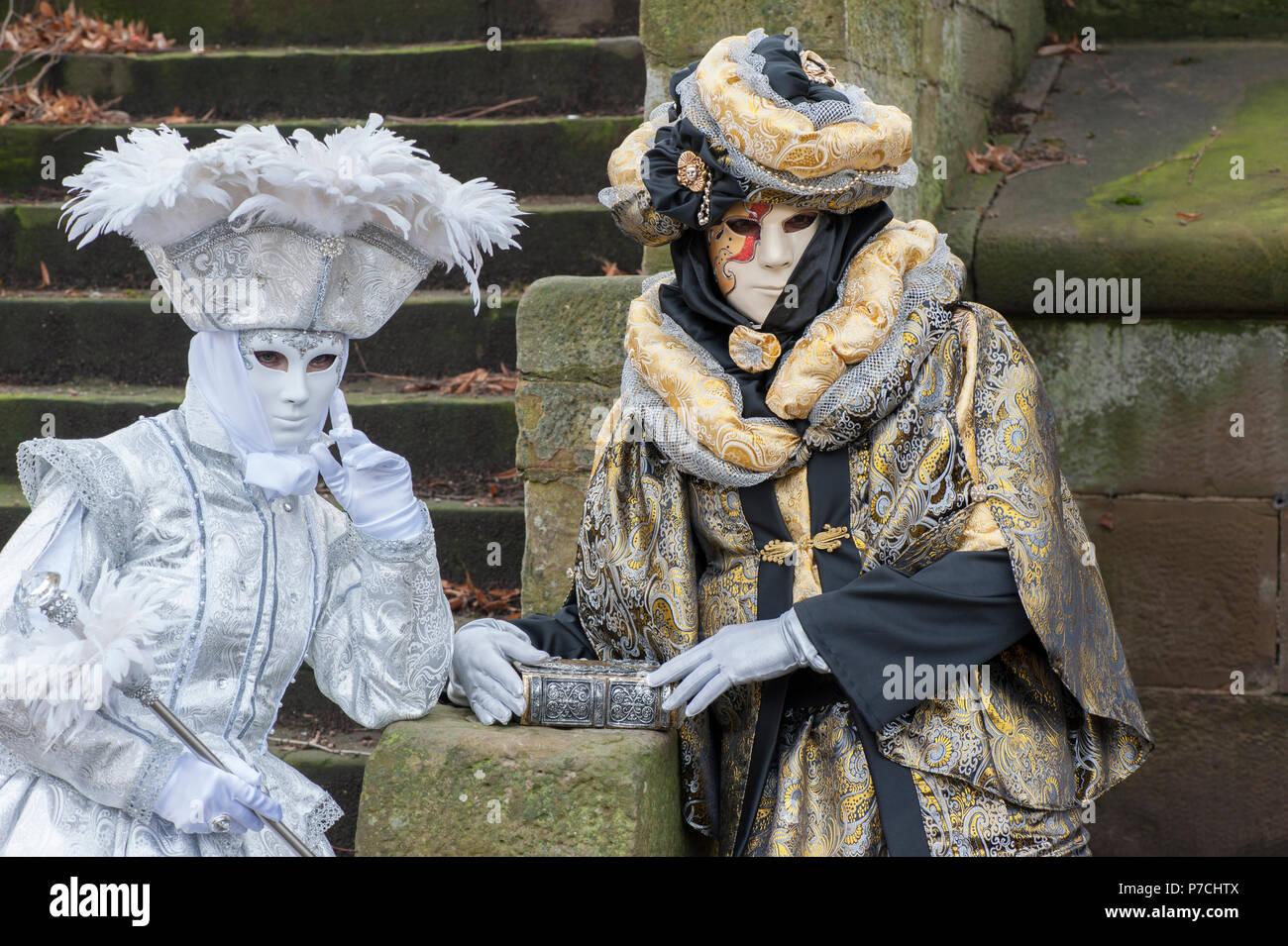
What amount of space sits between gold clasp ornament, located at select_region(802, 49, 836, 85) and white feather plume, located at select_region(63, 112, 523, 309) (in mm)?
705

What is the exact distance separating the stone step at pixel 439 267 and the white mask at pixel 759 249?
2.12 metres

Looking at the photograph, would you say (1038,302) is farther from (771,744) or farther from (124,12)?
(124,12)

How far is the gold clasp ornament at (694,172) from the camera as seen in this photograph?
265cm

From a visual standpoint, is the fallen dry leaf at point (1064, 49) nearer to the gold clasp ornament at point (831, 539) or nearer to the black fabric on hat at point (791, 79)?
the black fabric on hat at point (791, 79)

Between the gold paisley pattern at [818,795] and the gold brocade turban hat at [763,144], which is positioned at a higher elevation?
the gold brocade turban hat at [763,144]

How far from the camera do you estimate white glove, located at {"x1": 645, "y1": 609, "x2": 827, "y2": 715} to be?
8.46 feet

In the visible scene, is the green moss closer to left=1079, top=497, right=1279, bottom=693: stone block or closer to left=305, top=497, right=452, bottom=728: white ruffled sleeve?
left=1079, top=497, right=1279, bottom=693: stone block

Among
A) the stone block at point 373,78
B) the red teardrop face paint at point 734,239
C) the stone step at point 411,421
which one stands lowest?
the stone step at point 411,421

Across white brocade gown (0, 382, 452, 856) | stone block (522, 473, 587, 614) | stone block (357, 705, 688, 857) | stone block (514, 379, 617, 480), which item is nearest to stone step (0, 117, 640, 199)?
stone block (514, 379, 617, 480)

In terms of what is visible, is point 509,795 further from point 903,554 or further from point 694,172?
point 694,172

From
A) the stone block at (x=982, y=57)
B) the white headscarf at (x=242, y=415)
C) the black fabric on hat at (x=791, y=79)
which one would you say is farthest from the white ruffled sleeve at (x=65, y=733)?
the stone block at (x=982, y=57)

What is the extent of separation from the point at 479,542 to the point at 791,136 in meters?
2.16

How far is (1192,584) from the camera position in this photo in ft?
A: 12.7

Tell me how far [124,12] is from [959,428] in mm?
4630
